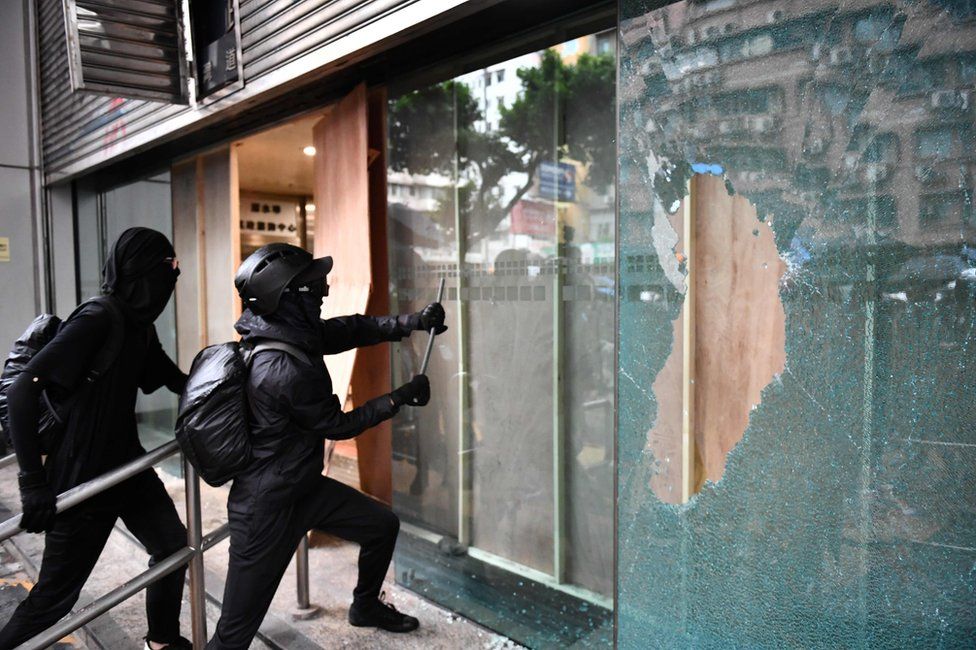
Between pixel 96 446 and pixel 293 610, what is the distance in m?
1.41

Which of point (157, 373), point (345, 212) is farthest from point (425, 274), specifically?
point (157, 373)

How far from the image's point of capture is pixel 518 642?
3.26 metres

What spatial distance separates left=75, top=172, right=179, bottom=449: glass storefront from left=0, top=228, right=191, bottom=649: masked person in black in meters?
3.48

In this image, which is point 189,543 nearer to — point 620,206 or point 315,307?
point 315,307

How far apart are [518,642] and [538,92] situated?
9.36 ft

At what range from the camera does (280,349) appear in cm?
256

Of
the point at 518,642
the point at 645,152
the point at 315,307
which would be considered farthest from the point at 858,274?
the point at 518,642

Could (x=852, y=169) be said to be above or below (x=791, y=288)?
above

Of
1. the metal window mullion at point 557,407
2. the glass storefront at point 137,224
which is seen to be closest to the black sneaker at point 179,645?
the metal window mullion at point 557,407

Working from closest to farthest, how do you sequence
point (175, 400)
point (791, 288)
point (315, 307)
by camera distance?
point (791, 288) → point (315, 307) → point (175, 400)

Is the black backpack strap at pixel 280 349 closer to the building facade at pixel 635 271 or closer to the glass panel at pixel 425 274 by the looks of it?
the building facade at pixel 635 271

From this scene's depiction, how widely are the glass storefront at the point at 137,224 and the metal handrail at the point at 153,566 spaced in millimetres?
3906

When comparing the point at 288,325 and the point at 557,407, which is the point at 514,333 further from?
the point at 288,325

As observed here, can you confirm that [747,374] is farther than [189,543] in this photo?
No
